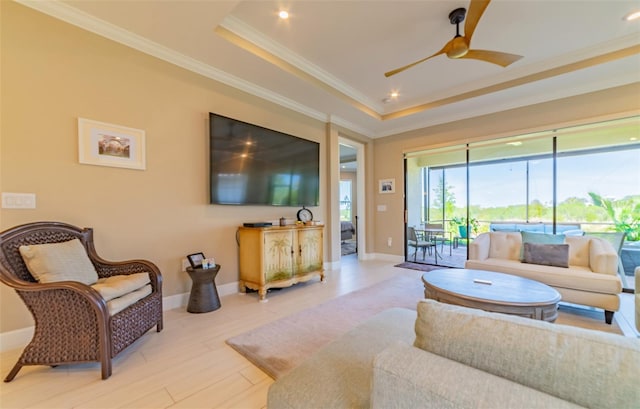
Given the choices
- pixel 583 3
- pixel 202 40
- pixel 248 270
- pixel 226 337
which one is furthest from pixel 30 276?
pixel 583 3

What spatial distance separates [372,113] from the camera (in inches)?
192

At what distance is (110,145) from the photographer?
2.53 meters

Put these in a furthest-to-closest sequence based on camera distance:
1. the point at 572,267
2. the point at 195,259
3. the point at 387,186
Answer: the point at 387,186 < the point at 572,267 < the point at 195,259

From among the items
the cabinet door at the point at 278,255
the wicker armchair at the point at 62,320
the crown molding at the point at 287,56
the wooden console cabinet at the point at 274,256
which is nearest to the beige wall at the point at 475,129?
the crown molding at the point at 287,56

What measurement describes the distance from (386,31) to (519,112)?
9.54 ft

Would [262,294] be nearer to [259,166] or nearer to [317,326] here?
[317,326]

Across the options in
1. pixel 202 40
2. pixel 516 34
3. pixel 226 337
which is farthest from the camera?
pixel 516 34

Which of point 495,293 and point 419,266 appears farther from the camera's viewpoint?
point 419,266

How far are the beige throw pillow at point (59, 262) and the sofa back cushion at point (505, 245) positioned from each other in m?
4.60

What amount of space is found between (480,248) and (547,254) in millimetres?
696

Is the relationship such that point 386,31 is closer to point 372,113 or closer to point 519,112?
point 372,113

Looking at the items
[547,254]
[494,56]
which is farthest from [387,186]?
[494,56]

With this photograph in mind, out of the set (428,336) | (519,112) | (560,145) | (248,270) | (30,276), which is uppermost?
(519,112)

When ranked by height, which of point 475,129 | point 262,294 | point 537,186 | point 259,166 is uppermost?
point 475,129
